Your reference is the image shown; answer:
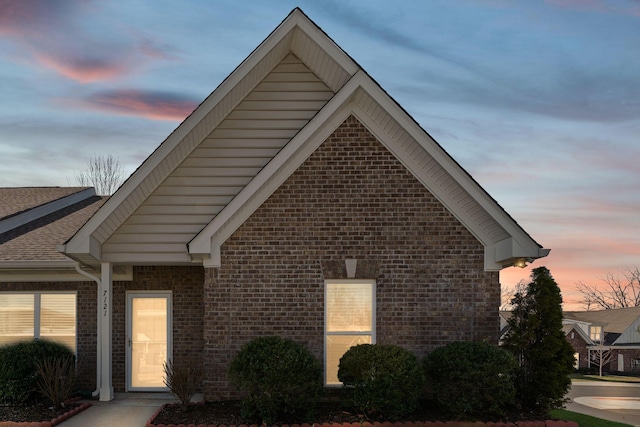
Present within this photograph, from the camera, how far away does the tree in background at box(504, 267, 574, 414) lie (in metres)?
10.9

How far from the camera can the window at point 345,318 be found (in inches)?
448

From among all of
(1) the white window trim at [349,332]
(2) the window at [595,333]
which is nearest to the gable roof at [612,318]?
(2) the window at [595,333]

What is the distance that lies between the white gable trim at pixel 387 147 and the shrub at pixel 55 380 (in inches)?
139

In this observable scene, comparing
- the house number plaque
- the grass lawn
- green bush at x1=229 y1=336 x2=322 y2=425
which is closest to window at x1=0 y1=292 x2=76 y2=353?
the house number plaque

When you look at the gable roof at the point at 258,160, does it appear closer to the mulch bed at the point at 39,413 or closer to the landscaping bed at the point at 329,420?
the landscaping bed at the point at 329,420

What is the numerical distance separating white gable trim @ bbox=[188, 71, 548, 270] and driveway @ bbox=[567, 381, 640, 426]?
12.3 ft

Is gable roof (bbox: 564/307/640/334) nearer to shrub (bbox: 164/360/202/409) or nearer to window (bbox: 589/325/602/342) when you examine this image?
window (bbox: 589/325/602/342)

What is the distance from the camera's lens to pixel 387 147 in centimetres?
1155

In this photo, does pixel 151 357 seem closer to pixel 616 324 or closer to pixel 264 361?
pixel 264 361

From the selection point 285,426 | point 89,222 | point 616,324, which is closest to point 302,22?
point 89,222

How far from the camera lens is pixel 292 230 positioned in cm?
1144

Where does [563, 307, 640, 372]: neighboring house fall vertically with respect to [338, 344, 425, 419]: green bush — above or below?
below

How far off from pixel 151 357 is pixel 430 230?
23.0 ft

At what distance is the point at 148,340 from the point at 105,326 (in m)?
1.52
